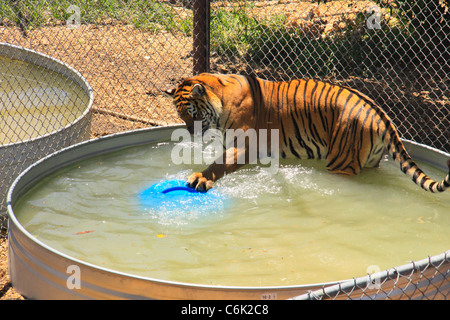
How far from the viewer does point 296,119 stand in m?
5.22

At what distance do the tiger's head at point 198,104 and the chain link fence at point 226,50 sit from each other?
4.51ft

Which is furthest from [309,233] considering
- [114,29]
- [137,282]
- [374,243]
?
[114,29]

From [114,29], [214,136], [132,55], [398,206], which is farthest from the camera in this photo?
[114,29]

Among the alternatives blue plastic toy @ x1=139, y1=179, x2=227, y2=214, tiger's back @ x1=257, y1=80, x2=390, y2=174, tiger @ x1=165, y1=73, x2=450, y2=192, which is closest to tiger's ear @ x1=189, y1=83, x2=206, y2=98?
tiger @ x1=165, y1=73, x2=450, y2=192

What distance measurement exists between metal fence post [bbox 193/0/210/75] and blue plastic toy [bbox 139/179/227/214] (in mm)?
1951

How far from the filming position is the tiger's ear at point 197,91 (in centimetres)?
492

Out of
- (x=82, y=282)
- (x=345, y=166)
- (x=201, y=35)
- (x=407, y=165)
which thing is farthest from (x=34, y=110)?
(x=407, y=165)

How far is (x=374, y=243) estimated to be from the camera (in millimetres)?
4113

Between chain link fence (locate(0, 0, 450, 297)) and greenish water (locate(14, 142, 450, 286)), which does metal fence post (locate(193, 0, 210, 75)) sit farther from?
greenish water (locate(14, 142, 450, 286))

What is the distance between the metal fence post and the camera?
6.29 meters

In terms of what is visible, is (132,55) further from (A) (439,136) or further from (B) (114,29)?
(A) (439,136)

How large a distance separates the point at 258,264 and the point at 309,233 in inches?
22.5

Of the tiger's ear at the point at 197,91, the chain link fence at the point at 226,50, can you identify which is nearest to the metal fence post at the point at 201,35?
the chain link fence at the point at 226,50

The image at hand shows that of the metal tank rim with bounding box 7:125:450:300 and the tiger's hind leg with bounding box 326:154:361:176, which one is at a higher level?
the tiger's hind leg with bounding box 326:154:361:176
